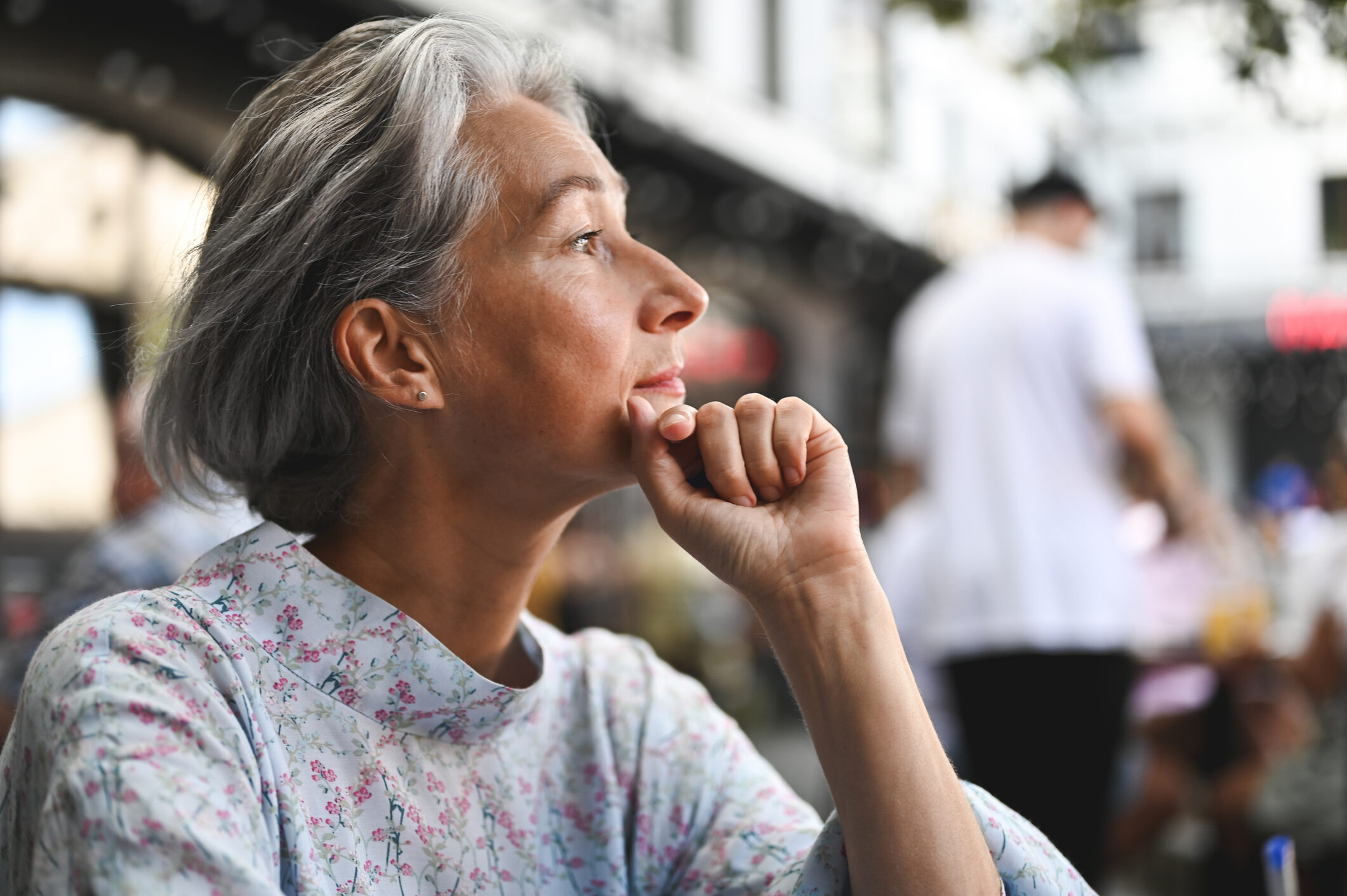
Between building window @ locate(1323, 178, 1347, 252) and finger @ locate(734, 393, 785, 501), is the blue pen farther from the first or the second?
building window @ locate(1323, 178, 1347, 252)

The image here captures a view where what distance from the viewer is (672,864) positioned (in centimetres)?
144

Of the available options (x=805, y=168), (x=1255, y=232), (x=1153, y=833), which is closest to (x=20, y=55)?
(x=1153, y=833)

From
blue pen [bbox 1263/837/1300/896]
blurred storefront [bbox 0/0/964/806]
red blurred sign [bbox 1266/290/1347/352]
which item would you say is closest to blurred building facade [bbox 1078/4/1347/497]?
red blurred sign [bbox 1266/290/1347/352]

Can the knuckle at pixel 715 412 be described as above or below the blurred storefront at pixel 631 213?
above

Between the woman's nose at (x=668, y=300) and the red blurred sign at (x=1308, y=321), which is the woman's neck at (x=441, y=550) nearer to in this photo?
the woman's nose at (x=668, y=300)

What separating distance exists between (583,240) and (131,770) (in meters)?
0.71

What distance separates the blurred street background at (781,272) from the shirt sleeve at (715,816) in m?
0.67

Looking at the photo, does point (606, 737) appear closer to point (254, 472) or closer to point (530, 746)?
point (530, 746)

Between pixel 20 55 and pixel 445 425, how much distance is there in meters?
4.80

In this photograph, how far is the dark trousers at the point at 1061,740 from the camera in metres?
3.01

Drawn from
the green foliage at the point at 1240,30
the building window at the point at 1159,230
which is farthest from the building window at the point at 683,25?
the building window at the point at 1159,230

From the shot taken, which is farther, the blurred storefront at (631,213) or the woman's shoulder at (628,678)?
the blurred storefront at (631,213)

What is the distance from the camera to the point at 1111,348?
3066 millimetres

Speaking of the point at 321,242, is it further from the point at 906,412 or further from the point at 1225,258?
the point at 1225,258
